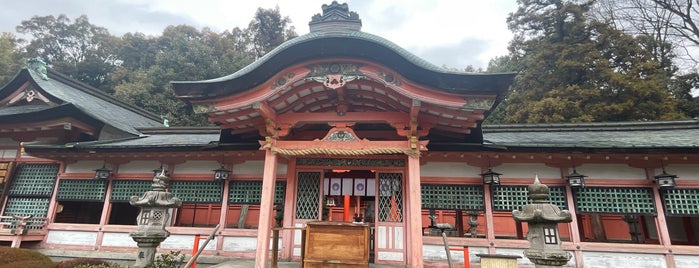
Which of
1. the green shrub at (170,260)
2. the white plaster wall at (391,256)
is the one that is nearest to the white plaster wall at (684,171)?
the white plaster wall at (391,256)

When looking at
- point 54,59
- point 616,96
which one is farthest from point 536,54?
point 54,59

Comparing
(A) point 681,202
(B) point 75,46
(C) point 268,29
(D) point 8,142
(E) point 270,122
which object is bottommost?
(A) point 681,202

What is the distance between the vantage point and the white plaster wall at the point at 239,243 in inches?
352

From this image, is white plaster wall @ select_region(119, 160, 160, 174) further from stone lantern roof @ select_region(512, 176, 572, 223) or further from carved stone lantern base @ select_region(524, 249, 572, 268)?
carved stone lantern base @ select_region(524, 249, 572, 268)

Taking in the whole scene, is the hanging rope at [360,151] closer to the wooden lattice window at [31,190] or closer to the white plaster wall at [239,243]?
the white plaster wall at [239,243]

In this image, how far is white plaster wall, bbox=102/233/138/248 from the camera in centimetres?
951

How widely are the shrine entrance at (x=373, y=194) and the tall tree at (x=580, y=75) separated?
650 inches

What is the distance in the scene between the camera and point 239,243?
9047 millimetres

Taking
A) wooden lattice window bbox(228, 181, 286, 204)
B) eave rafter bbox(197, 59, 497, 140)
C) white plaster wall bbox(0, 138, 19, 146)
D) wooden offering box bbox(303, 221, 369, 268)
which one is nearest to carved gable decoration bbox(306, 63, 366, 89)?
eave rafter bbox(197, 59, 497, 140)

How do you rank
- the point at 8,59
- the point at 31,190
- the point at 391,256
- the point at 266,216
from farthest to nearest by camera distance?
1. the point at 8,59
2. the point at 31,190
3. the point at 391,256
4. the point at 266,216

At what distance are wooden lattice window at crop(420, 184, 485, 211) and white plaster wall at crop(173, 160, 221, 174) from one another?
6.05 metres

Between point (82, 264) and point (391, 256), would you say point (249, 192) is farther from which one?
point (391, 256)

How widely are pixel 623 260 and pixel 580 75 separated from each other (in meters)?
19.3

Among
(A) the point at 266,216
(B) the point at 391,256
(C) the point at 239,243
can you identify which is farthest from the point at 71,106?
(B) the point at 391,256
